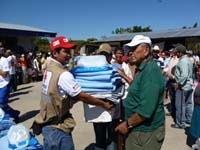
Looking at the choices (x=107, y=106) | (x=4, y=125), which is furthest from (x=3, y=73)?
(x=107, y=106)

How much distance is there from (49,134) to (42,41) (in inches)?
1766

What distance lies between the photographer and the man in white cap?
2.95 metres

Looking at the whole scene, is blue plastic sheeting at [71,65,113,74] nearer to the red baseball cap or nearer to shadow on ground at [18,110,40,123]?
the red baseball cap

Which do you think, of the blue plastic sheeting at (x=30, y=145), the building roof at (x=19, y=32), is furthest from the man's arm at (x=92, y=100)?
the building roof at (x=19, y=32)

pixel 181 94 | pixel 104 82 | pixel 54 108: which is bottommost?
pixel 181 94

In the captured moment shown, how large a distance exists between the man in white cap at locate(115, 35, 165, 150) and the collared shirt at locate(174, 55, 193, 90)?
413cm

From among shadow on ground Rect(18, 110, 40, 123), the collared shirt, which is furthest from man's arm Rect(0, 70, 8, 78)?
the collared shirt

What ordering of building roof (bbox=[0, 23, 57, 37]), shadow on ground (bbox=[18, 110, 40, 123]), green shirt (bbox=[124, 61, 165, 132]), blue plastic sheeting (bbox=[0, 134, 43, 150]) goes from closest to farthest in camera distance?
green shirt (bbox=[124, 61, 165, 132]), blue plastic sheeting (bbox=[0, 134, 43, 150]), shadow on ground (bbox=[18, 110, 40, 123]), building roof (bbox=[0, 23, 57, 37])

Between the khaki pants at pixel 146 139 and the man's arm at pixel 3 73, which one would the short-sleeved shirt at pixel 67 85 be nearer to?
the khaki pants at pixel 146 139

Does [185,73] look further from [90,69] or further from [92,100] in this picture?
[92,100]

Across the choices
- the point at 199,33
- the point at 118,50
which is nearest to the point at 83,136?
the point at 118,50

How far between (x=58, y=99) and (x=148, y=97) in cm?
84

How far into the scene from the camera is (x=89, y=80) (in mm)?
3396

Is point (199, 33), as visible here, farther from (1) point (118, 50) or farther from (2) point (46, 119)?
(2) point (46, 119)
